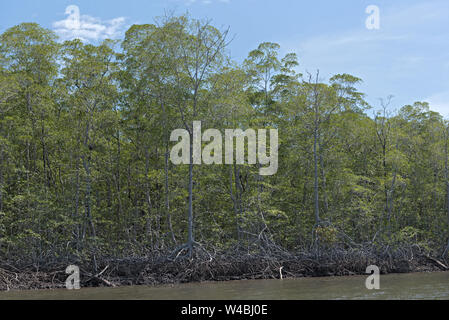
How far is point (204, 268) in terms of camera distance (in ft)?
52.5

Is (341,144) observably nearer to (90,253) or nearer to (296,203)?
(296,203)

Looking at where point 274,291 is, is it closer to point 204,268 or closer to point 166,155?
point 204,268

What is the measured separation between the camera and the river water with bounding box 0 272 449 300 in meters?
11.9

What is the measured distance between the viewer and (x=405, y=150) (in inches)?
978

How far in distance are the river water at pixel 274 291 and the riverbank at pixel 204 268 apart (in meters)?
0.75

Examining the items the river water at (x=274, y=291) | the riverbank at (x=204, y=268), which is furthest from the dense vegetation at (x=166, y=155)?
the river water at (x=274, y=291)

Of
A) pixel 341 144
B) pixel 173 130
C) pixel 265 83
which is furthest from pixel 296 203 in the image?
pixel 173 130

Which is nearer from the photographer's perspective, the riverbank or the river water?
the river water

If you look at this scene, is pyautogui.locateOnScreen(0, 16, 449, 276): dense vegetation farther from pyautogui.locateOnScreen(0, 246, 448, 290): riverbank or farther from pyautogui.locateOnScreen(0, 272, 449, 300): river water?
pyautogui.locateOnScreen(0, 272, 449, 300): river water

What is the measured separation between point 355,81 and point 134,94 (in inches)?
455

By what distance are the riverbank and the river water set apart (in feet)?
2.46

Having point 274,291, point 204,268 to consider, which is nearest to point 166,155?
point 204,268

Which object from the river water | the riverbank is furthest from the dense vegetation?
the river water
